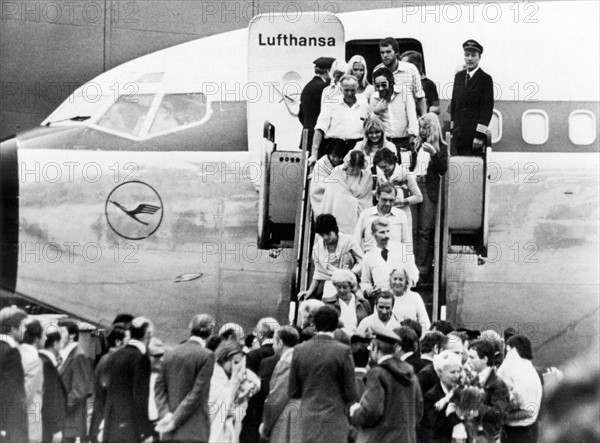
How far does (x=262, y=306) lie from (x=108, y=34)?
289 cm

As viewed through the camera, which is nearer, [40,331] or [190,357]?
[190,357]

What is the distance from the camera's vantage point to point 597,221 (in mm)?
10797

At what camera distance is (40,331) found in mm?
9594

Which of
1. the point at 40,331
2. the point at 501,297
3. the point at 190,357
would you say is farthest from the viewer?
the point at 501,297

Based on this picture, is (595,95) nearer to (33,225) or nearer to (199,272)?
(199,272)

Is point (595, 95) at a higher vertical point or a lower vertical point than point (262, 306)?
higher

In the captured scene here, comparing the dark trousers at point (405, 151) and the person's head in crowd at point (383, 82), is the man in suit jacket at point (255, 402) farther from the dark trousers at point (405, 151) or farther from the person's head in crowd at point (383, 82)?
the person's head in crowd at point (383, 82)

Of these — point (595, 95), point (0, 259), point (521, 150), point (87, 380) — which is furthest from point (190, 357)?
point (595, 95)

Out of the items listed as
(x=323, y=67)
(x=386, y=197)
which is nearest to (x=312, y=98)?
(x=323, y=67)

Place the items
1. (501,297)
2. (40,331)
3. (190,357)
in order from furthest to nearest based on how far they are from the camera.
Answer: (501,297) < (40,331) < (190,357)

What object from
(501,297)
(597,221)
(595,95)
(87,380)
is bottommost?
(87,380)

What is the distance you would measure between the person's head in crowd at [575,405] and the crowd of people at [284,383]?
3.92 feet

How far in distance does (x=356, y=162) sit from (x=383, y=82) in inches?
30.1

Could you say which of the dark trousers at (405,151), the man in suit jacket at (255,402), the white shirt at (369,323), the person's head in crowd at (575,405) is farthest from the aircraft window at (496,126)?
the man in suit jacket at (255,402)
